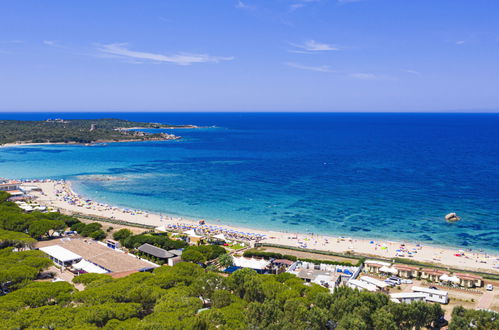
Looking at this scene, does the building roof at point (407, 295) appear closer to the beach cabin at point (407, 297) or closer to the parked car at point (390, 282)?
the beach cabin at point (407, 297)

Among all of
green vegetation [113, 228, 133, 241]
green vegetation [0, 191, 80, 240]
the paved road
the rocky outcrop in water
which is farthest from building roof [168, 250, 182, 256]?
the rocky outcrop in water

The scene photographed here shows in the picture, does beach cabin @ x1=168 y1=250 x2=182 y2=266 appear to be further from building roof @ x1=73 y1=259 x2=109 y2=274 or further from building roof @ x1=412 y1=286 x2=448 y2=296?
building roof @ x1=412 y1=286 x2=448 y2=296

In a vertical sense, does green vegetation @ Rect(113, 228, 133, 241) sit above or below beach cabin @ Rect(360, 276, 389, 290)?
above

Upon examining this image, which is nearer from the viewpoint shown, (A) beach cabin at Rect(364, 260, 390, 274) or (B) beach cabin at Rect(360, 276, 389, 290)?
(B) beach cabin at Rect(360, 276, 389, 290)

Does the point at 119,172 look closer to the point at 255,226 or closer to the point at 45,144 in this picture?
the point at 255,226

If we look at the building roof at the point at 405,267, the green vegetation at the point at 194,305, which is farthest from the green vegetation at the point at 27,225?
the building roof at the point at 405,267

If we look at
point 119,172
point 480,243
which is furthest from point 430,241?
point 119,172
